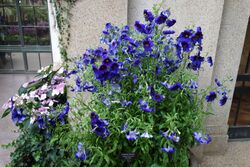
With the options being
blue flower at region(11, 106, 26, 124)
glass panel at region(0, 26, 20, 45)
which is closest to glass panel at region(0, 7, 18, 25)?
glass panel at region(0, 26, 20, 45)

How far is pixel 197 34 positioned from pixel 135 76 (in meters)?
0.51

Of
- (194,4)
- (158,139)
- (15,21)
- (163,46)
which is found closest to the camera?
(158,139)

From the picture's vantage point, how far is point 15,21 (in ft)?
16.6

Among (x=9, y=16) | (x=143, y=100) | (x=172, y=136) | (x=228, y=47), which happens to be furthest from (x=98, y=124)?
(x=9, y=16)

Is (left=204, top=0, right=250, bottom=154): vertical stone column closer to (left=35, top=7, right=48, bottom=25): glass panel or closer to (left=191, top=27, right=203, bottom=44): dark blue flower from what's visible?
(left=191, top=27, right=203, bottom=44): dark blue flower

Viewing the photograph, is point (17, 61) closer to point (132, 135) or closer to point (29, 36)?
point (29, 36)

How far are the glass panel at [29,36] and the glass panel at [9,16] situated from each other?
26cm

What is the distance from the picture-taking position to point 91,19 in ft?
7.04

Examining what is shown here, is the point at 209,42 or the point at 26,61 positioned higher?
the point at 209,42

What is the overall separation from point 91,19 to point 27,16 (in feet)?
11.4

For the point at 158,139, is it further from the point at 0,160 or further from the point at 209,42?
the point at 0,160

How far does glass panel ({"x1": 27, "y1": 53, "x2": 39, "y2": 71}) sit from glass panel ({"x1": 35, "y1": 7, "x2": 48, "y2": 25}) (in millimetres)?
803

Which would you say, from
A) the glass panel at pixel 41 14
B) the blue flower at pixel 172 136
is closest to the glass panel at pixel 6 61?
the glass panel at pixel 41 14

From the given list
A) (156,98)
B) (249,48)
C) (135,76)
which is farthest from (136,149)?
(249,48)
